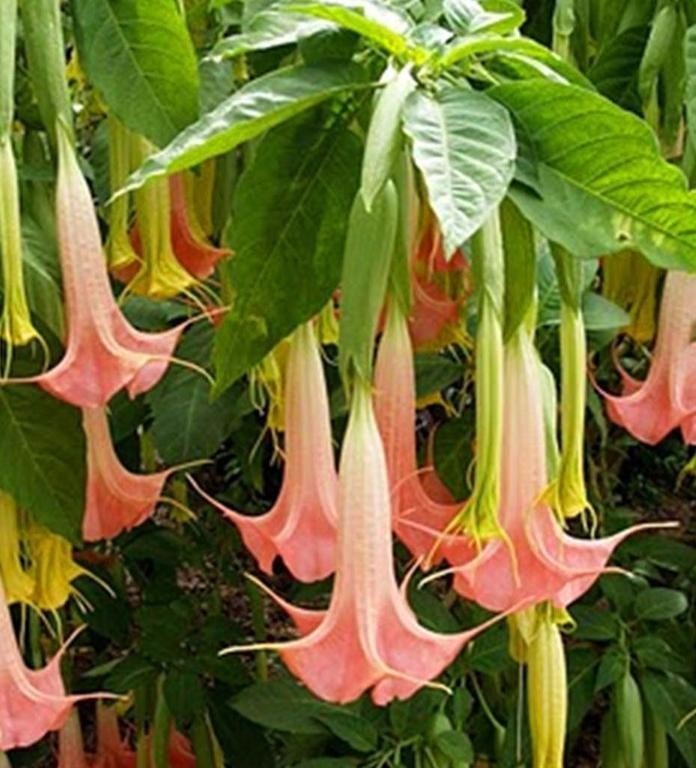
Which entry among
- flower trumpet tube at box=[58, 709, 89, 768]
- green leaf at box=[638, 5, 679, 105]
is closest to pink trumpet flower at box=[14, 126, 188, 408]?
green leaf at box=[638, 5, 679, 105]

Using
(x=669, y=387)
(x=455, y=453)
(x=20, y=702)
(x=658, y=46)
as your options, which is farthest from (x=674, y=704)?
(x=20, y=702)

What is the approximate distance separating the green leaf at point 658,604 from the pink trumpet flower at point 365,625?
29.8 inches

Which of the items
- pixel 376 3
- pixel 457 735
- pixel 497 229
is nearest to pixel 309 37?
pixel 376 3

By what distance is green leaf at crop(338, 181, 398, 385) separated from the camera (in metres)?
0.71

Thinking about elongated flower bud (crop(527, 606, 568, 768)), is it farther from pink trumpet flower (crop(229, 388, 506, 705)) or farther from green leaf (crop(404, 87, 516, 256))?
green leaf (crop(404, 87, 516, 256))

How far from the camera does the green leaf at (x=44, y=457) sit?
94 centimetres

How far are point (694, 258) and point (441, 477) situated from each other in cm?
46

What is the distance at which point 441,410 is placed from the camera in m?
1.72

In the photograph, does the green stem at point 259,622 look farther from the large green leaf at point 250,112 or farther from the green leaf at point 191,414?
the large green leaf at point 250,112

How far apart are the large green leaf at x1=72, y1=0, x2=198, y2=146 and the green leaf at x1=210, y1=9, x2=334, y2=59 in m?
0.08

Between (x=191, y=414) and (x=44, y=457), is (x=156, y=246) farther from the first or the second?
(x=191, y=414)

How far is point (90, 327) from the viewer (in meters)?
0.83

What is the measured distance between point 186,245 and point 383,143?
0.36 metres

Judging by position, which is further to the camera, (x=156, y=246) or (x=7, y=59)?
(x=156, y=246)
